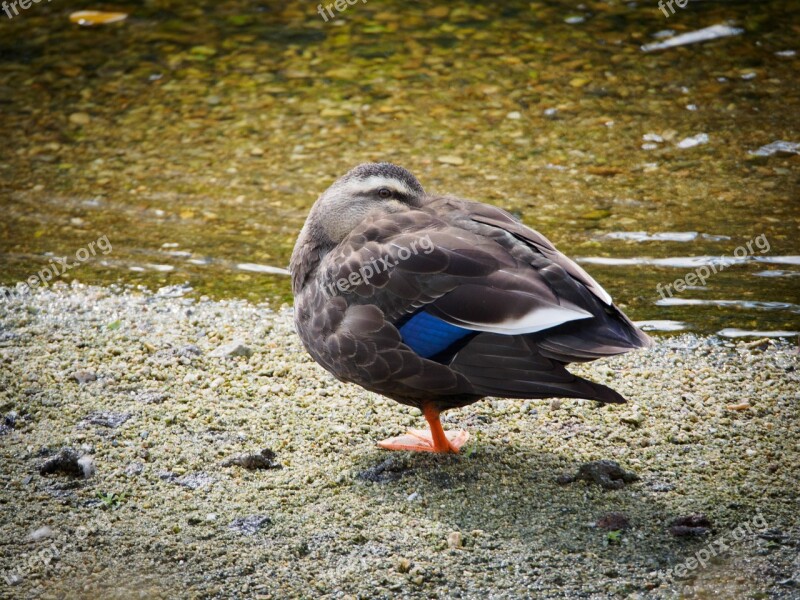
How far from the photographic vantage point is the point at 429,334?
393cm

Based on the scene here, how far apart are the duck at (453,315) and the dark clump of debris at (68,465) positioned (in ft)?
3.52

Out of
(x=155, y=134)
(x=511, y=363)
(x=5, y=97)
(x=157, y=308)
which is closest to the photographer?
(x=511, y=363)

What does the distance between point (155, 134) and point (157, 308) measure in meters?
2.82

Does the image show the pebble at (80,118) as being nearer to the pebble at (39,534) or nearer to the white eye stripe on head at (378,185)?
the white eye stripe on head at (378,185)

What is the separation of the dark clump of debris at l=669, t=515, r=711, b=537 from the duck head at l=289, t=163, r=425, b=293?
1.82 meters

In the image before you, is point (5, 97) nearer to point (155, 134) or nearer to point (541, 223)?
point (155, 134)

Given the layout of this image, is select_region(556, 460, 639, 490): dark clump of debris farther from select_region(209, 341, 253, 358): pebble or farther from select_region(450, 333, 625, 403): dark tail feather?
select_region(209, 341, 253, 358): pebble

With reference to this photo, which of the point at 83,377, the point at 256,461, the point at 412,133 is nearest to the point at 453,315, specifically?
the point at 256,461

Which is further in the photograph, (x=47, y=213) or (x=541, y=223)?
(x=47, y=213)

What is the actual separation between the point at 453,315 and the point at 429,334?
13cm

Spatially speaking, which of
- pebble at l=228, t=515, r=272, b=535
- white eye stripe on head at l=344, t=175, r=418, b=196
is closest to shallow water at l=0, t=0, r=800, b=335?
white eye stripe on head at l=344, t=175, r=418, b=196

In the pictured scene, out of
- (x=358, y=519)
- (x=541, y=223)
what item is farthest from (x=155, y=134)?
(x=358, y=519)

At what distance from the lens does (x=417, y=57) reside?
9.02 m

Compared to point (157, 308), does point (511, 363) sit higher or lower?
higher
